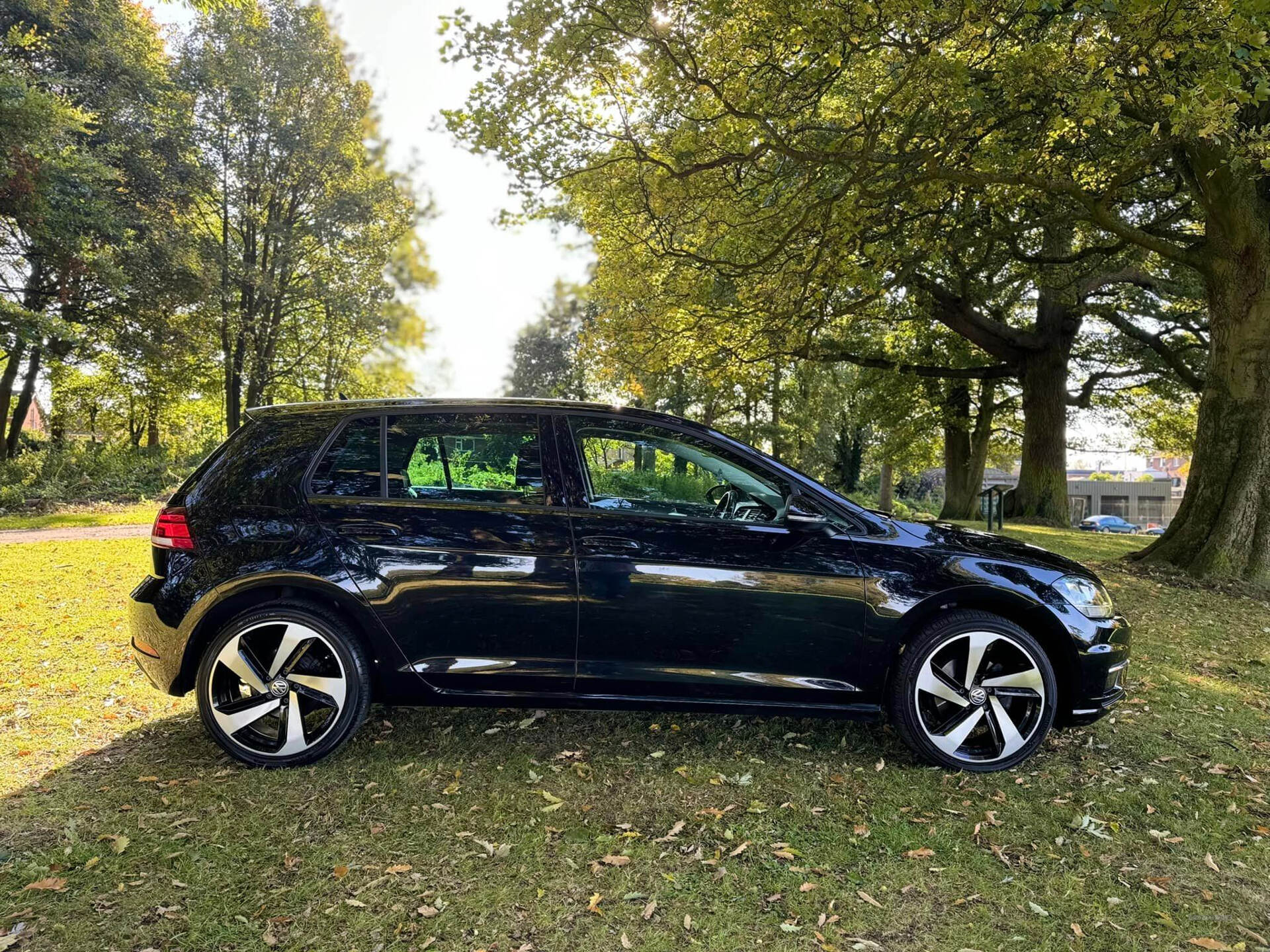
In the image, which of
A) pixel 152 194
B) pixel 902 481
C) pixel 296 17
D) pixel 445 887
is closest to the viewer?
pixel 445 887

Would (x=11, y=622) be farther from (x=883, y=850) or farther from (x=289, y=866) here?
(x=883, y=850)

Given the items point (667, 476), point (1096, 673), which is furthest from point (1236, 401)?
point (667, 476)

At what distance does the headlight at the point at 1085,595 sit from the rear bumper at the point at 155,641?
416cm

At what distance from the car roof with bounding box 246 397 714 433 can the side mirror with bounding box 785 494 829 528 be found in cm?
57

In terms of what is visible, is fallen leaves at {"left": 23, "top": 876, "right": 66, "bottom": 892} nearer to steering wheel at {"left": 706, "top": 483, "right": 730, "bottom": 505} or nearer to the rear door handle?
the rear door handle

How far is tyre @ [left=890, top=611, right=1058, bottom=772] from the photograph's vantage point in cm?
340

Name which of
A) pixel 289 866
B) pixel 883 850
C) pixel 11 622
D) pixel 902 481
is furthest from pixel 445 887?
pixel 902 481

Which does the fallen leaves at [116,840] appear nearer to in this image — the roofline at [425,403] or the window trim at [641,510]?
the roofline at [425,403]

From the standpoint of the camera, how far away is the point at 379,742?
3672 millimetres

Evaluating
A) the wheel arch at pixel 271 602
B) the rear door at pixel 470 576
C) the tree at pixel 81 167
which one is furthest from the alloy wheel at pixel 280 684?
the tree at pixel 81 167

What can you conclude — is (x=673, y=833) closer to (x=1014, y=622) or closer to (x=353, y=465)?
(x=1014, y=622)

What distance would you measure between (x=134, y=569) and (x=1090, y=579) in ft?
29.3

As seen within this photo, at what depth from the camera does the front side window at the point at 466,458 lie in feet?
11.4

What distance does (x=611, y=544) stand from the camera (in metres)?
3.36
